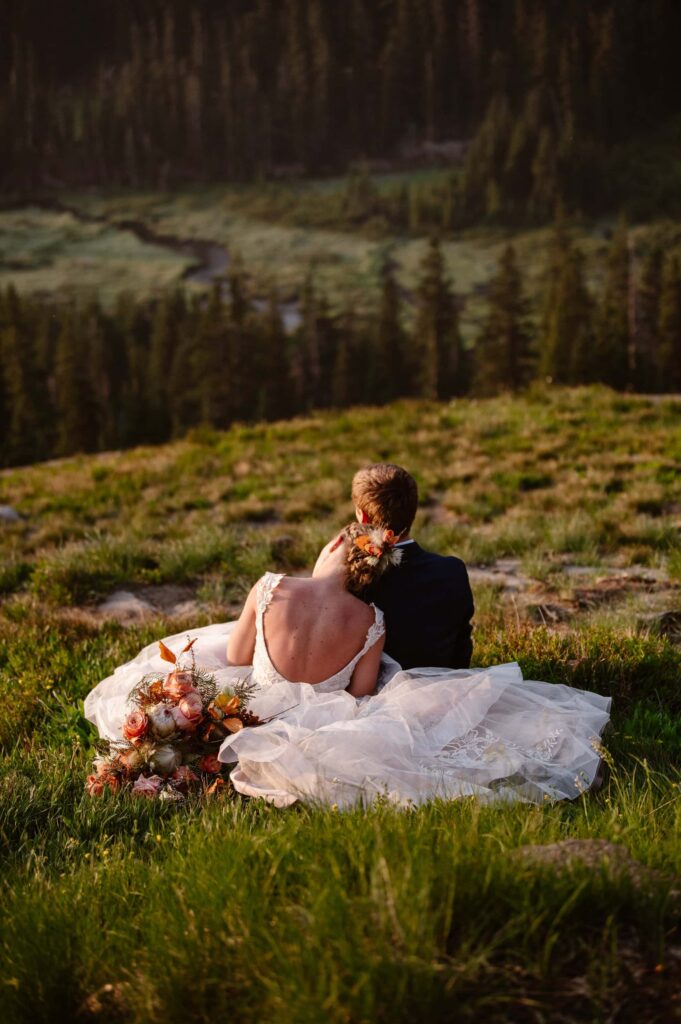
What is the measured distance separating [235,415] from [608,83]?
96.9 meters

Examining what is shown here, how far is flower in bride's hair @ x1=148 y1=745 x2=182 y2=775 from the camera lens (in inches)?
163

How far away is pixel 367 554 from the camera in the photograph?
451 cm

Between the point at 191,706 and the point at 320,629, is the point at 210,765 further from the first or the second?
the point at 320,629

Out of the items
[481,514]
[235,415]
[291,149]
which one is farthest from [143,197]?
[481,514]

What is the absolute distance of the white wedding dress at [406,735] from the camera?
395cm

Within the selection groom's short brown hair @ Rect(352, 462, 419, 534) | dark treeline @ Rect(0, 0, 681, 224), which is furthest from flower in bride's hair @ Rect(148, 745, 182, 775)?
dark treeline @ Rect(0, 0, 681, 224)

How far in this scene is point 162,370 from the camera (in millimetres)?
78500

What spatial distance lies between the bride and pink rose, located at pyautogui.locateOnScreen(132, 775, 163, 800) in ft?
1.10

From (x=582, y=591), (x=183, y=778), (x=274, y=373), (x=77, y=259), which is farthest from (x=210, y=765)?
(x=77, y=259)

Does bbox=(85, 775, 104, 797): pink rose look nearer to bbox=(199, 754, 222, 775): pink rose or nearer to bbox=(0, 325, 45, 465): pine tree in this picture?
bbox=(199, 754, 222, 775): pink rose

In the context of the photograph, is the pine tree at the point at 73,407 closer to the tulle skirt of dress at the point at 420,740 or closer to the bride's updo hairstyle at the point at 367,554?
the bride's updo hairstyle at the point at 367,554

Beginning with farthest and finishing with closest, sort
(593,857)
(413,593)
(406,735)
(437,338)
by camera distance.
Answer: (437,338), (413,593), (406,735), (593,857)

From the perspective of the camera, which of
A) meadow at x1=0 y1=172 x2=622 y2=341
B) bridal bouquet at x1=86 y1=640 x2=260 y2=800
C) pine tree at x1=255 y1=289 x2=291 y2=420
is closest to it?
bridal bouquet at x1=86 y1=640 x2=260 y2=800

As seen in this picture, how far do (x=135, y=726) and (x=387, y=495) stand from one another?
6.29 ft
